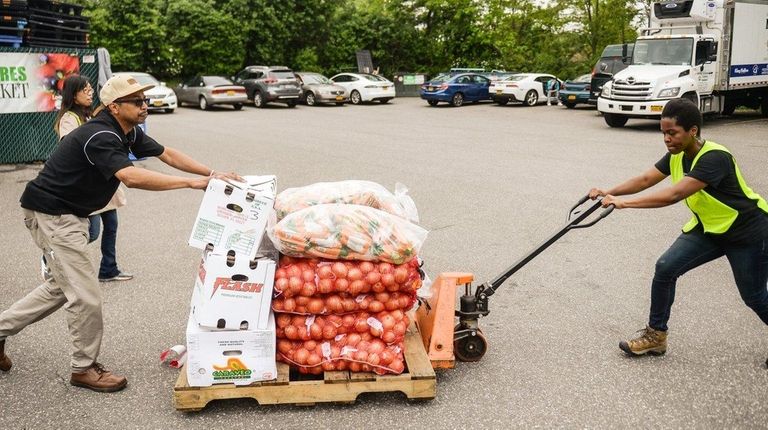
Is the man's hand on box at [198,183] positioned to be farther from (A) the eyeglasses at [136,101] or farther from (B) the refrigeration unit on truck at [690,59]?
(B) the refrigeration unit on truck at [690,59]

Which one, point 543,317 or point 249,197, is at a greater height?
point 249,197

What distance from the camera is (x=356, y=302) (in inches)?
163

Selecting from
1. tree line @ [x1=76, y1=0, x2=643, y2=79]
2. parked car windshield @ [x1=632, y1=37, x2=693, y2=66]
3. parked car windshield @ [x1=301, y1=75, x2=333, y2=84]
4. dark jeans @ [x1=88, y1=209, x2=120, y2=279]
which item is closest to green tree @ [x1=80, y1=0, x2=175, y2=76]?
tree line @ [x1=76, y1=0, x2=643, y2=79]

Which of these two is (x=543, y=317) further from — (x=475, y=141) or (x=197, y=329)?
(x=475, y=141)

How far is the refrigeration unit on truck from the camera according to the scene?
58.6 feet

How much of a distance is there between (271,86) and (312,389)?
983 inches

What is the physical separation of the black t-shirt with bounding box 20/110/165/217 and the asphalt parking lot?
1180 mm

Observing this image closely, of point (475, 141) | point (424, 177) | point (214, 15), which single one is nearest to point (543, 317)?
point (424, 177)

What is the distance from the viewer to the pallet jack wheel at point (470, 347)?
181 inches

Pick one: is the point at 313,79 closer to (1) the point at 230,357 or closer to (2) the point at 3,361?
(2) the point at 3,361

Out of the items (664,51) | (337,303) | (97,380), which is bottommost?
(97,380)

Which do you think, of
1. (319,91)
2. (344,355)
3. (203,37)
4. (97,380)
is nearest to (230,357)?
(344,355)

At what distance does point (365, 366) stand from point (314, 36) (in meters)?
34.7

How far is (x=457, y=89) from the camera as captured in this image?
28.8m
